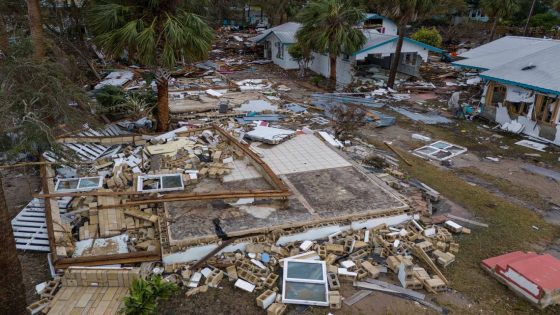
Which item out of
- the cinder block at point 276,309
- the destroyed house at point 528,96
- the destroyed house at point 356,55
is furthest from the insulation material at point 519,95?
the cinder block at point 276,309

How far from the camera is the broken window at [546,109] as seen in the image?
13602 millimetres

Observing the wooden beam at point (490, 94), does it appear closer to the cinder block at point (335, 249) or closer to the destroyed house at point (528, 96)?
the destroyed house at point (528, 96)

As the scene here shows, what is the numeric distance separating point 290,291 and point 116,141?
789cm

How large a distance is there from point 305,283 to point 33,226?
5733 mm

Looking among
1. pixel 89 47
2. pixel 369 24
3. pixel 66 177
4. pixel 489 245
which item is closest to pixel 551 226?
pixel 489 245

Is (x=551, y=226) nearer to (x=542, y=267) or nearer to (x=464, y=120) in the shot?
(x=542, y=267)

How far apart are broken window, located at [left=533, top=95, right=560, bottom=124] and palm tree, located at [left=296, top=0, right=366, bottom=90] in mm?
8532

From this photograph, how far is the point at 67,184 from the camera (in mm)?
8961

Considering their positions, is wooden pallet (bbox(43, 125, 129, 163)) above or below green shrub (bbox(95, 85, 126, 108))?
below

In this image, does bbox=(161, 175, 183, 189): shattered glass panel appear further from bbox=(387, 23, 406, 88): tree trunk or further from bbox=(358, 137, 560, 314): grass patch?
bbox=(387, 23, 406, 88): tree trunk

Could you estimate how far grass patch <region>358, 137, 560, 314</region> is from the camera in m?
6.46

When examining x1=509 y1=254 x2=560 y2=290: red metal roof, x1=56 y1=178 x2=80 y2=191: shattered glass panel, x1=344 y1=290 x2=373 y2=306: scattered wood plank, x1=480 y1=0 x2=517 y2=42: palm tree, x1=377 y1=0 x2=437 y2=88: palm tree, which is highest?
x1=480 y1=0 x2=517 y2=42: palm tree

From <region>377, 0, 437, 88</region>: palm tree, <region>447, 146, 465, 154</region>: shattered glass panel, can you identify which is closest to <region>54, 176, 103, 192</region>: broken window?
<region>447, 146, 465, 154</region>: shattered glass panel

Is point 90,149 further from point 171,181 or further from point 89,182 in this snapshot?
point 171,181
